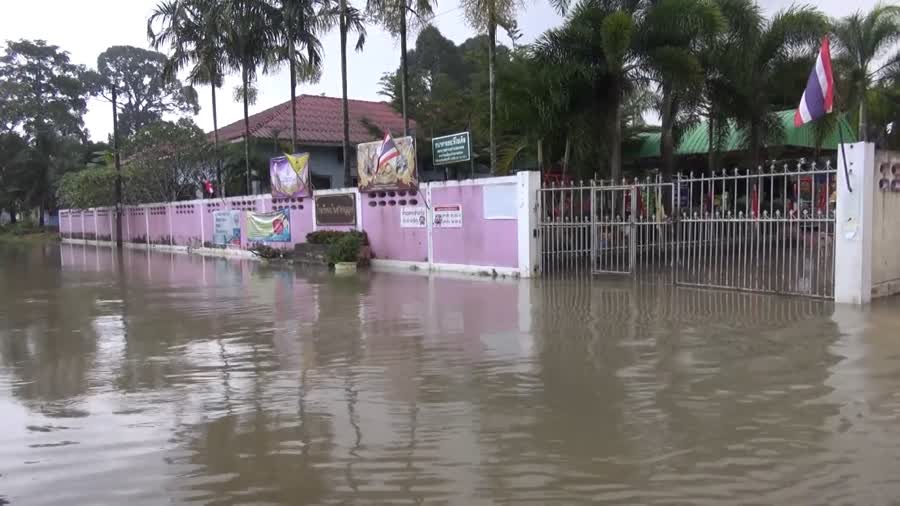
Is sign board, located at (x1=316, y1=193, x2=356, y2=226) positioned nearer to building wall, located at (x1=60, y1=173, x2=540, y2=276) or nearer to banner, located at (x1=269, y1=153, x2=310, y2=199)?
building wall, located at (x1=60, y1=173, x2=540, y2=276)

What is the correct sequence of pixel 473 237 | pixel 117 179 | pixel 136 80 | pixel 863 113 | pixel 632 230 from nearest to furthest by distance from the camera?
pixel 632 230 → pixel 473 237 → pixel 863 113 → pixel 117 179 → pixel 136 80

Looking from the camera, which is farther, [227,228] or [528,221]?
[227,228]

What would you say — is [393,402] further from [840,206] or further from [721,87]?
[721,87]

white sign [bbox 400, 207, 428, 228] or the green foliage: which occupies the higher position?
white sign [bbox 400, 207, 428, 228]

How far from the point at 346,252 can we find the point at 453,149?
4.00 metres

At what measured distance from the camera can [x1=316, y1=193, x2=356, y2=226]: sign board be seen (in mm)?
18688

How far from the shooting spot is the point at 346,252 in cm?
1750

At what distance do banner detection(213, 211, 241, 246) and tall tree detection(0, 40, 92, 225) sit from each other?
976 inches

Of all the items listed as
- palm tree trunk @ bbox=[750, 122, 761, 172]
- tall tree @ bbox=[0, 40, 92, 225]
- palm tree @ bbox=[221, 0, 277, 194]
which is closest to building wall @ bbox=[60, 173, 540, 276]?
palm tree @ bbox=[221, 0, 277, 194]

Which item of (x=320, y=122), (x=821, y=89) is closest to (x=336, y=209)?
(x=821, y=89)

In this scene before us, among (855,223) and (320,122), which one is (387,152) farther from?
(320,122)

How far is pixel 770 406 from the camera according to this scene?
5.23 meters

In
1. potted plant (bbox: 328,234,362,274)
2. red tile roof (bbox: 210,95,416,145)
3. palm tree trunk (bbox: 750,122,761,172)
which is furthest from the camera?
red tile roof (bbox: 210,95,416,145)

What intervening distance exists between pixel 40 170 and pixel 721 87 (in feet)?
141
